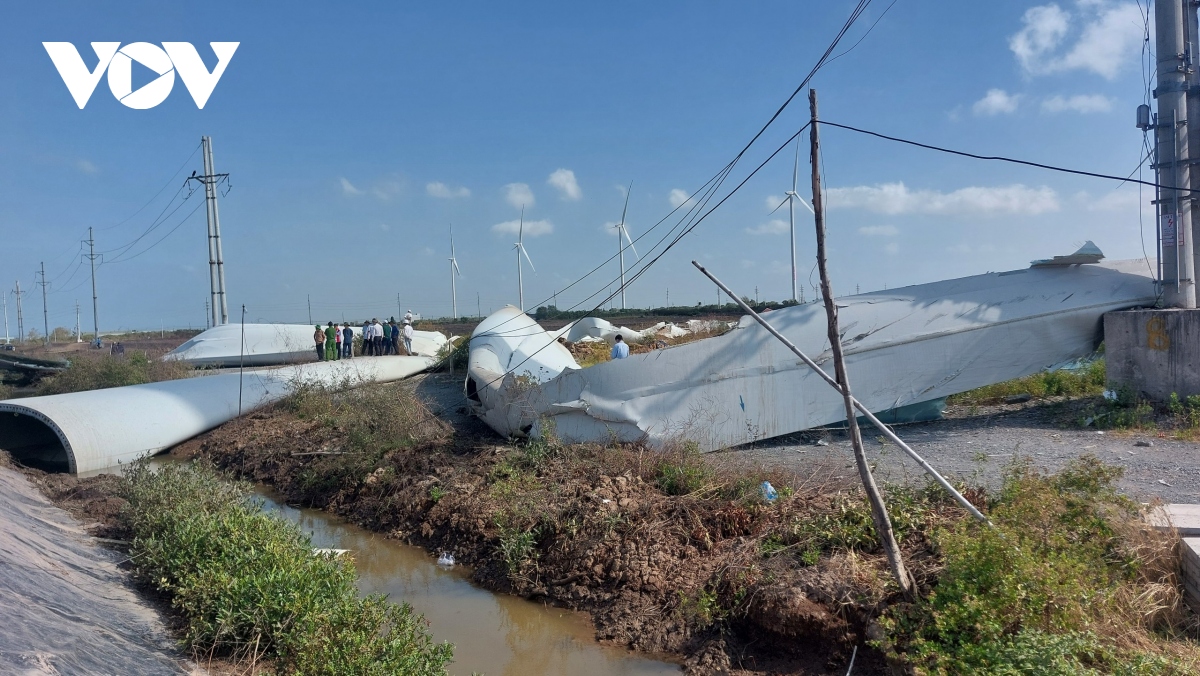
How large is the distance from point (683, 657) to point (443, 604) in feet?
7.86

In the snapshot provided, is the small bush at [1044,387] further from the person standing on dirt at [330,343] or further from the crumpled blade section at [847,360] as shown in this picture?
the person standing on dirt at [330,343]

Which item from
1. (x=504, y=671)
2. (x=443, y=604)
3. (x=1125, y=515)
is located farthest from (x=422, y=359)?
(x=1125, y=515)

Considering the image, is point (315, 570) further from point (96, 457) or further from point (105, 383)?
point (105, 383)

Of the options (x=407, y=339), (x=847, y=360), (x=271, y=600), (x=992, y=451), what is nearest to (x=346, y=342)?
(x=407, y=339)

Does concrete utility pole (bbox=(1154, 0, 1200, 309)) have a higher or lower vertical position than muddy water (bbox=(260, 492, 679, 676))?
higher

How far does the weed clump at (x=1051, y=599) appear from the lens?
3.56 meters

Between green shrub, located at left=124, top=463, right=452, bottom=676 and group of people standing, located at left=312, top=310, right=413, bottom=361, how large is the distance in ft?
52.3

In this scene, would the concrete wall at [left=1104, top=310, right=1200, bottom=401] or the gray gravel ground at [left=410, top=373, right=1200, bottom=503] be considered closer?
the gray gravel ground at [left=410, top=373, right=1200, bottom=503]

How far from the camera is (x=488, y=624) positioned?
5957 millimetres

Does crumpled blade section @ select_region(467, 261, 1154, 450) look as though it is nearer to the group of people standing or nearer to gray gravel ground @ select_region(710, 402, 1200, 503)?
gray gravel ground @ select_region(710, 402, 1200, 503)

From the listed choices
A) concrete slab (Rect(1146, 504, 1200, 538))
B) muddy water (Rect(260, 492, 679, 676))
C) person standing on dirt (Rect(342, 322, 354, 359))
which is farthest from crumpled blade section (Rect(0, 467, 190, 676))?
person standing on dirt (Rect(342, 322, 354, 359))

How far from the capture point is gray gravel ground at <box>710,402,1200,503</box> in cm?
636

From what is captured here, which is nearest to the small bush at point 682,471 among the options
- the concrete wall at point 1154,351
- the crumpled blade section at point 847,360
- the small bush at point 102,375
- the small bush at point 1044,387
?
the crumpled blade section at point 847,360

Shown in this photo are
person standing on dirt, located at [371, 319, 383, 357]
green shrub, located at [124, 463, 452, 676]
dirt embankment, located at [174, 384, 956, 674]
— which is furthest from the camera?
person standing on dirt, located at [371, 319, 383, 357]
